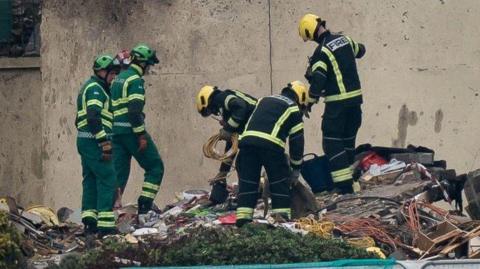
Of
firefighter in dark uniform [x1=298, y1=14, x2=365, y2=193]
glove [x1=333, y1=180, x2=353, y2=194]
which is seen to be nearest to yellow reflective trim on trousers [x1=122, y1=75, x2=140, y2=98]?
firefighter in dark uniform [x1=298, y1=14, x2=365, y2=193]

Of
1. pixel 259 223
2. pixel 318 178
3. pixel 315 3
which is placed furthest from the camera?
pixel 315 3

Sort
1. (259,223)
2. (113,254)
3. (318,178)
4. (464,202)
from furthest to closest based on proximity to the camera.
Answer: (464,202) → (318,178) → (259,223) → (113,254)

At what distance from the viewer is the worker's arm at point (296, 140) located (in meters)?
15.8

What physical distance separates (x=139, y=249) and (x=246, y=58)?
8.71 m

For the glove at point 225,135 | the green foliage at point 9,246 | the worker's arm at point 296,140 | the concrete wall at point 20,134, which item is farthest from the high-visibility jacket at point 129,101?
the concrete wall at point 20,134

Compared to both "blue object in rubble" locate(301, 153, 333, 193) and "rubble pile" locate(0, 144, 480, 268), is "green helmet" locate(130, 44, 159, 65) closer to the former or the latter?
"rubble pile" locate(0, 144, 480, 268)

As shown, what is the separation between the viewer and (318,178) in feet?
57.8

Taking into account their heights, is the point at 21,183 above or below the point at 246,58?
below

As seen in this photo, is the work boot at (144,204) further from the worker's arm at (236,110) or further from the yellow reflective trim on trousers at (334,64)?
the yellow reflective trim on trousers at (334,64)

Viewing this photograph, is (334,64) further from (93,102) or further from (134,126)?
(93,102)

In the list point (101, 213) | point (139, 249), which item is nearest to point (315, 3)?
point (101, 213)

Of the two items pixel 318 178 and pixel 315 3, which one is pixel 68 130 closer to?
pixel 315 3

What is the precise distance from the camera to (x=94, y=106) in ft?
53.5

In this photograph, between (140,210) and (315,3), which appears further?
(315,3)
